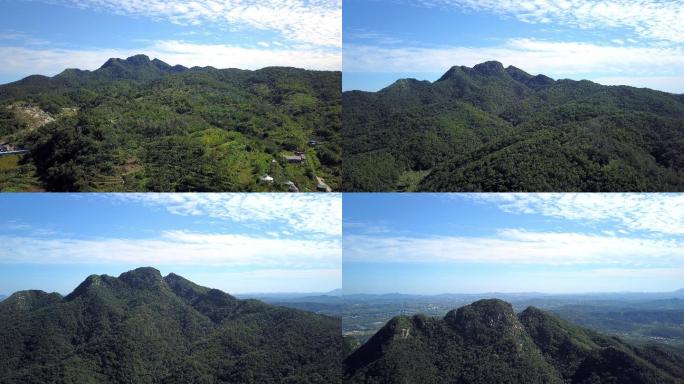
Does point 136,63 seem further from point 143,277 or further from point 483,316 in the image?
point 483,316

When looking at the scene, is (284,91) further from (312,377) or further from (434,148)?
(312,377)

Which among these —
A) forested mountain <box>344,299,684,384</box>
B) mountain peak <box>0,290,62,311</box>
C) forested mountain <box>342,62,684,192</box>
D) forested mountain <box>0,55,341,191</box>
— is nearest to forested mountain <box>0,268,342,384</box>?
mountain peak <box>0,290,62,311</box>

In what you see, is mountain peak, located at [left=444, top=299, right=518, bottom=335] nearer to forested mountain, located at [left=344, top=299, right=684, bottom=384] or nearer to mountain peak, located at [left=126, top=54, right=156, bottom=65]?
forested mountain, located at [left=344, top=299, right=684, bottom=384]

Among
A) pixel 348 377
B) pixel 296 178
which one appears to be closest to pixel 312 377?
pixel 348 377

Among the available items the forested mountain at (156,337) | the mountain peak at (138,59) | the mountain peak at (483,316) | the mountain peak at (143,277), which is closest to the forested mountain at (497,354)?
the mountain peak at (483,316)

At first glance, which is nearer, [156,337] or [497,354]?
[497,354]

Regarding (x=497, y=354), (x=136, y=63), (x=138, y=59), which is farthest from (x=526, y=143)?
(x=136, y=63)
